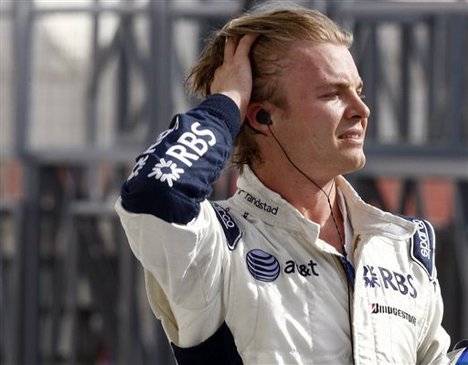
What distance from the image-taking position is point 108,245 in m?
9.20

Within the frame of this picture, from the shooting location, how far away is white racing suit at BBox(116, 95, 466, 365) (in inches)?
108

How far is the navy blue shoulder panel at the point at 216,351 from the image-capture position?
2.85m

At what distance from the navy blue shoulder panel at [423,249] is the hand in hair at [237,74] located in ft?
1.54

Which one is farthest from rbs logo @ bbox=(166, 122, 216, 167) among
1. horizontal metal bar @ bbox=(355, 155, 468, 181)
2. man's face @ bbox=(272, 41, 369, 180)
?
horizontal metal bar @ bbox=(355, 155, 468, 181)

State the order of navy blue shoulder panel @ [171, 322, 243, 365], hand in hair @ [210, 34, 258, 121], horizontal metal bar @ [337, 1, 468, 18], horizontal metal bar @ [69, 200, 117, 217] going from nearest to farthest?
navy blue shoulder panel @ [171, 322, 243, 365] < hand in hair @ [210, 34, 258, 121] < horizontal metal bar @ [337, 1, 468, 18] < horizontal metal bar @ [69, 200, 117, 217]

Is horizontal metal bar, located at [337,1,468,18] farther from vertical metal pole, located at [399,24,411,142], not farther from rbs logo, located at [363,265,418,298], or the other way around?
rbs logo, located at [363,265,418,298]

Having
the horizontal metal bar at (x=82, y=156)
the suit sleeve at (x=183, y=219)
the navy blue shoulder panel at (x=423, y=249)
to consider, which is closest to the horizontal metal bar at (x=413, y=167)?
the horizontal metal bar at (x=82, y=156)

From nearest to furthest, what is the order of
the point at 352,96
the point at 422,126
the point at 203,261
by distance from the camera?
the point at 203,261 < the point at 352,96 < the point at 422,126

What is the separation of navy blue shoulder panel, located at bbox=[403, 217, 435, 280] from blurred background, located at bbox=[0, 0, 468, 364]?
15.6 ft

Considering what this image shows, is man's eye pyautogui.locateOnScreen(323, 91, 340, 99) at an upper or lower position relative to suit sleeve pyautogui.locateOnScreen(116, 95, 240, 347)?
upper

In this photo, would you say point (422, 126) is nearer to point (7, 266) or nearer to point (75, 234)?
point (75, 234)

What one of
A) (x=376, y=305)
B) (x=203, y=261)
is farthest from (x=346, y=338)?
(x=203, y=261)

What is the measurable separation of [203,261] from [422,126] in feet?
19.1

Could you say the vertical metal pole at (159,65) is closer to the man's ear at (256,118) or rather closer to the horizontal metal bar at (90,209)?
the horizontal metal bar at (90,209)
